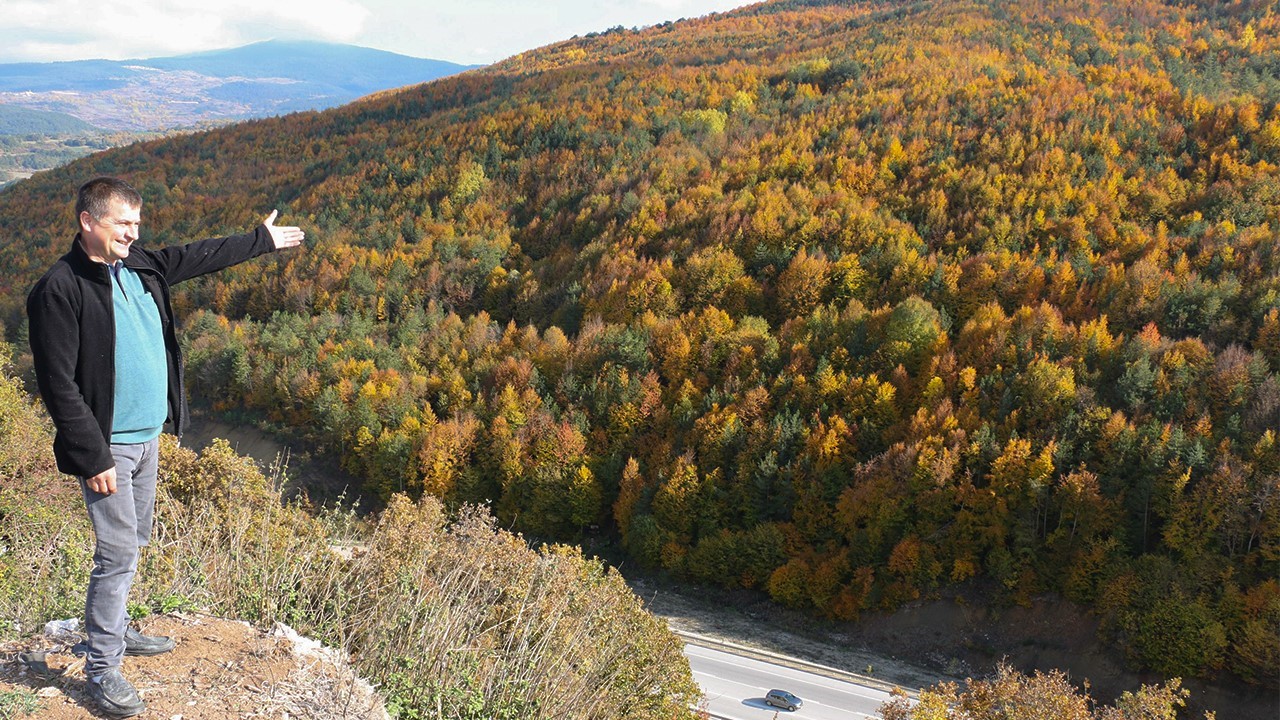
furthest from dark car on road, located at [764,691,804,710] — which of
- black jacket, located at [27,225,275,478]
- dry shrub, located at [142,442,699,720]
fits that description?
black jacket, located at [27,225,275,478]

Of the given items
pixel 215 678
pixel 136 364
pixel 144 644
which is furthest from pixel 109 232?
pixel 215 678

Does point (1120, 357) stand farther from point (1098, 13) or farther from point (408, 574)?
point (1098, 13)

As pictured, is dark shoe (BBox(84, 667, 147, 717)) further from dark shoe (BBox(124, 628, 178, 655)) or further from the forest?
the forest

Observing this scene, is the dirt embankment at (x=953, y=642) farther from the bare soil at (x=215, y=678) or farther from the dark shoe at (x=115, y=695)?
the dark shoe at (x=115, y=695)

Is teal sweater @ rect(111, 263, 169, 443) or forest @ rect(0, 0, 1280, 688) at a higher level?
teal sweater @ rect(111, 263, 169, 443)

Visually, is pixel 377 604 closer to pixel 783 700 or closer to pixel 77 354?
pixel 77 354

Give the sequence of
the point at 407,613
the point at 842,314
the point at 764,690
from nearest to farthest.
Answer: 1. the point at 407,613
2. the point at 764,690
3. the point at 842,314

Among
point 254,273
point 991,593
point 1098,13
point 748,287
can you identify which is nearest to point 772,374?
point 748,287
